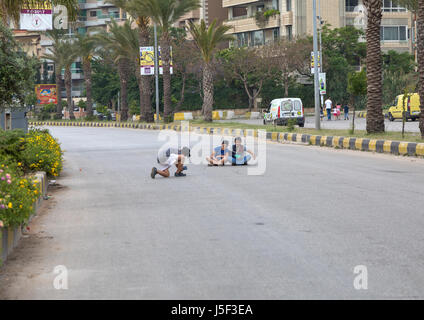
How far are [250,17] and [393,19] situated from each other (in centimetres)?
1463

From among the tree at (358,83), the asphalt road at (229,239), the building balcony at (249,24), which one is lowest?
the asphalt road at (229,239)

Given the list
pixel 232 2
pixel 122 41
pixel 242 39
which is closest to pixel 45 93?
pixel 242 39

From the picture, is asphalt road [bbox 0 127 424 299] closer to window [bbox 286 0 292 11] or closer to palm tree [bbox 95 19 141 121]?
palm tree [bbox 95 19 141 121]

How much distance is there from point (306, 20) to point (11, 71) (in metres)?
61.7

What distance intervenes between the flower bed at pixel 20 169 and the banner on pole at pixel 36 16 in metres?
3.02

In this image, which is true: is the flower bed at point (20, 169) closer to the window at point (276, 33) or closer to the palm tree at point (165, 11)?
the palm tree at point (165, 11)

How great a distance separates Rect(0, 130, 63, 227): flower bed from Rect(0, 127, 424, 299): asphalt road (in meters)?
0.47

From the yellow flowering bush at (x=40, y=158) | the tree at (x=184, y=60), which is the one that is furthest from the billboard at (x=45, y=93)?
the yellow flowering bush at (x=40, y=158)

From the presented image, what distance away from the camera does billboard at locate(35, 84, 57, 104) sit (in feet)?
303

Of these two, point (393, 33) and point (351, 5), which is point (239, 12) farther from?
point (393, 33)

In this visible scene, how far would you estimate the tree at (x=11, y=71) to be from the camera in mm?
17312

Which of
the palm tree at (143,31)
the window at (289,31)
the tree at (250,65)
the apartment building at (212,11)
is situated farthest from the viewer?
the apartment building at (212,11)

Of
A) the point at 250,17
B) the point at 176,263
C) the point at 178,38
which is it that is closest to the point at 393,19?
the point at 250,17

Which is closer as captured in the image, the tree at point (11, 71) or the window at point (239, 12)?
the tree at point (11, 71)
